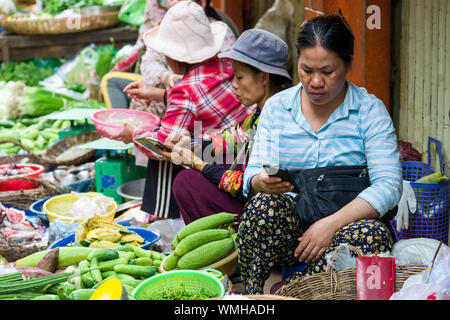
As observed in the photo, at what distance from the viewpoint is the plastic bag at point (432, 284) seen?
6.52 ft

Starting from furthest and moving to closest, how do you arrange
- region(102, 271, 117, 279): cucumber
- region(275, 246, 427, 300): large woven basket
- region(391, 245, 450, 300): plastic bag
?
region(102, 271, 117, 279): cucumber
region(275, 246, 427, 300): large woven basket
region(391, 245, 450, 300): plastic bag

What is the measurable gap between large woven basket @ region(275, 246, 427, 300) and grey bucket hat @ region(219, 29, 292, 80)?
4.44ft

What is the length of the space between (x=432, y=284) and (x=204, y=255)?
1.35 meters

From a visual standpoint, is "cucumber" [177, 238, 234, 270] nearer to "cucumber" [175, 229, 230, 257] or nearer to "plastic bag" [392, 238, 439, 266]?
"cucumber" [175, 229, 230, 257]

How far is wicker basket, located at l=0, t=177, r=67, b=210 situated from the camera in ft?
15.9

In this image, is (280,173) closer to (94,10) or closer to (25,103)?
(25,103)

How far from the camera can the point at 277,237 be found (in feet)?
8.75

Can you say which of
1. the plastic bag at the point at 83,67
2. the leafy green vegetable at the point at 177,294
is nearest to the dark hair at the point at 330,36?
the leafy green vegetable at the point at 177,294

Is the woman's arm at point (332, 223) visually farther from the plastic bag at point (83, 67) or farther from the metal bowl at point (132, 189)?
the plastic bag at point (83, 67)

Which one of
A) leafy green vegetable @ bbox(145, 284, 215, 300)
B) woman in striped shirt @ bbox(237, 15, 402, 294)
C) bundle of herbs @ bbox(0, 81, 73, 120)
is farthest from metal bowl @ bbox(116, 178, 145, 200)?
bundle of herbs @ bbox(0, 81, 73, 120)

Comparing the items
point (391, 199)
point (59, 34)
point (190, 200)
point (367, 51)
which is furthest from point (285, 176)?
point (59, 34)

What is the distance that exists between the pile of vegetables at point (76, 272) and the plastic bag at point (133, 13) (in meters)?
6.36

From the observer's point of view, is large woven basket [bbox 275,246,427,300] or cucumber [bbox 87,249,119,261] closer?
large woven basket [bbox 275,246,427,300]

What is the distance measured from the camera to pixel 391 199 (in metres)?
2.60
